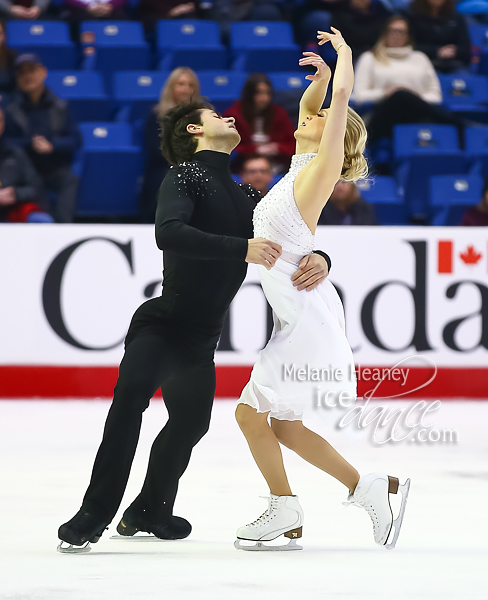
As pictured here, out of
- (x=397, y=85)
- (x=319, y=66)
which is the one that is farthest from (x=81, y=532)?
(x=397, y=85)

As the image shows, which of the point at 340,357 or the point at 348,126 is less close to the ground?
the point at 348,126

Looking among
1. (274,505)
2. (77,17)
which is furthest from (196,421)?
(77,17)

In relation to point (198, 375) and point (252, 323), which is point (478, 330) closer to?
point (252, 323)

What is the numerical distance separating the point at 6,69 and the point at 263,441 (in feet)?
17.6

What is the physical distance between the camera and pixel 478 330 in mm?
6109

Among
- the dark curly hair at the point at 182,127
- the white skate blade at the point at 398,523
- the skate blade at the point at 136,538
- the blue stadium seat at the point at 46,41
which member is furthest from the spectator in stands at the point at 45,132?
the white skate blade at the point at 398,523

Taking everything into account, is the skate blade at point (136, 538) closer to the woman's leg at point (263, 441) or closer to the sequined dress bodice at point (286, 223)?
the woman's leg at point (263, 441)

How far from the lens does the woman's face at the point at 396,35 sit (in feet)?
26.2

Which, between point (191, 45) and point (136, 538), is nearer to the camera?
point (136, 538)

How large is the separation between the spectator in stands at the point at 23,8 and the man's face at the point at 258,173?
307 centimetres

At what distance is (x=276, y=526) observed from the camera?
2.97m

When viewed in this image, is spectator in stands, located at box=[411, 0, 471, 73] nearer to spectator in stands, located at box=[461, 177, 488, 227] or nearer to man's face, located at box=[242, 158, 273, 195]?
spectator in stands, located at box=[461, 177, 488, 227]

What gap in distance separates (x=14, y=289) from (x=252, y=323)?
4.62 ft

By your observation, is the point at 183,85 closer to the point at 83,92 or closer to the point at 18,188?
the point at 18,188
